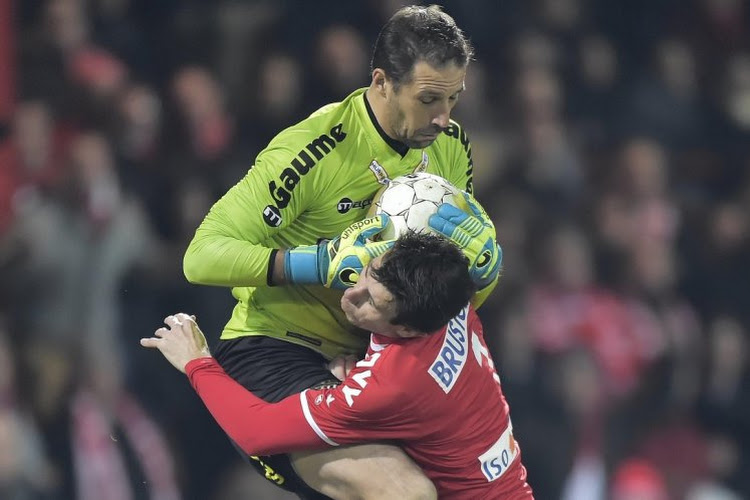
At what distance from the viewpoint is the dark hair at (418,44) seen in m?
3.32

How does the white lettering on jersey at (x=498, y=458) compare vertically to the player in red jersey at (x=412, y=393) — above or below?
below

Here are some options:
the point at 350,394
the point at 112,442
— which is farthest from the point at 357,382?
the point at 112,442

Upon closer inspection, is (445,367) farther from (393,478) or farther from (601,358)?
(601,358)

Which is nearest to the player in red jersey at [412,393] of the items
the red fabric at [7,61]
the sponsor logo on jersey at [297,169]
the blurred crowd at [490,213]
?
the sponsor logo on jersey at [297,169]

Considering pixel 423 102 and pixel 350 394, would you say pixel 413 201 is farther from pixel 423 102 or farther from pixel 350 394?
pixel 350 394

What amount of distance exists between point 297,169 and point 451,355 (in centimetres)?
63

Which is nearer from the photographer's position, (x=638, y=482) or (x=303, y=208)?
(x=303, y=208)

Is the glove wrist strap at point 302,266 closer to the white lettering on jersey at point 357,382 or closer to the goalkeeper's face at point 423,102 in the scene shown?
the white lettering on jersey at point 357,382

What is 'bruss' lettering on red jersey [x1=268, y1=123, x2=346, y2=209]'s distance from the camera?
133 inches

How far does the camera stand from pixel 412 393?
322 centimetres

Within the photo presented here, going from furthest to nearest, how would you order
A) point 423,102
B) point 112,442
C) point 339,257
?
1. point 112,442
2. point 423,102
3. point 339,257

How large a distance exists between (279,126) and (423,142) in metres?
2.63

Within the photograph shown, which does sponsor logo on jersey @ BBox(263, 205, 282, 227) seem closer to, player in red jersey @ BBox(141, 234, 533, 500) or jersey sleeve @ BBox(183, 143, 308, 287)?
jersey sleeve @ BBox(183, 143, 308, 287)

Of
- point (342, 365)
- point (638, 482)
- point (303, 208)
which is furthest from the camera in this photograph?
point (638, 482)
